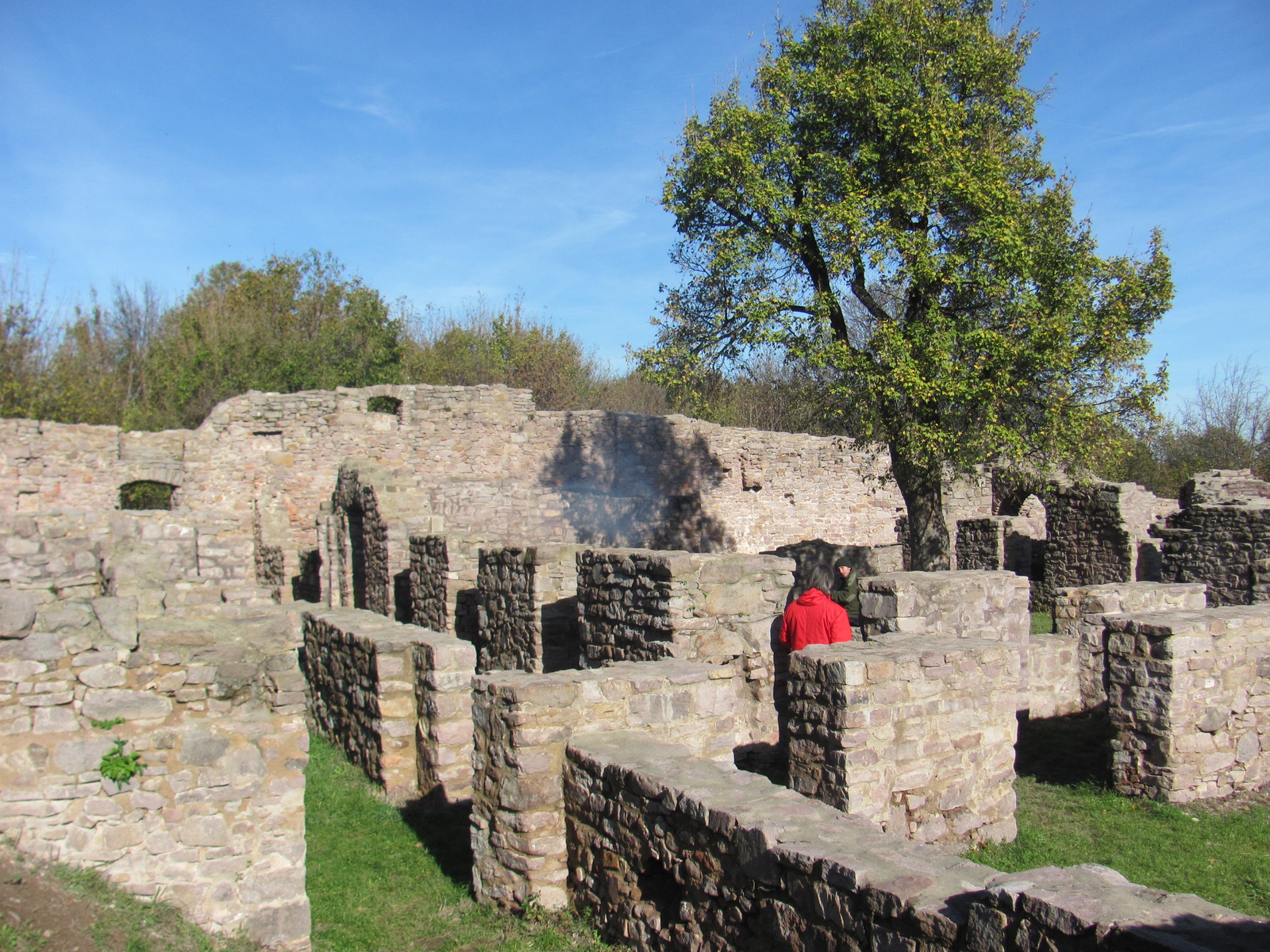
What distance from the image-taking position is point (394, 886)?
5535 mm

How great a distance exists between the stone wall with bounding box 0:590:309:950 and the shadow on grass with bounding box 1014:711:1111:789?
18.1 ft

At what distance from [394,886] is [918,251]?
11442 millimetres

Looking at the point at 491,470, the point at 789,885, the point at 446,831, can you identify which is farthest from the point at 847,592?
the point at 491,470

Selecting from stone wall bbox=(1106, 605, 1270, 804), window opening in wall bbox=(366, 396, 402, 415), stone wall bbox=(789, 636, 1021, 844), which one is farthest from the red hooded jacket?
window opening in wall bbox=(366, 396, 402, 415)

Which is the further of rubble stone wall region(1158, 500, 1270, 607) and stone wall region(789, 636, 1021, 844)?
rubble stone wall region(1158, 500, 1270, 607)

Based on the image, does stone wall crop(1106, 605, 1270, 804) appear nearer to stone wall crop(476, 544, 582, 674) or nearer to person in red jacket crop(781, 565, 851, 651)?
person in red jacket crop(781, 565, 851, 651)

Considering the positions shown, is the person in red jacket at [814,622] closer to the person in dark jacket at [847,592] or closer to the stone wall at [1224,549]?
the person in dark jacket at [847,592]

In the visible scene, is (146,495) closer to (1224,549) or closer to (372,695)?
(372,695)

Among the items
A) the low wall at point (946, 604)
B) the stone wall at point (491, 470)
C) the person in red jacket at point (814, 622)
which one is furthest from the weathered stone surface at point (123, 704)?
the stone wall at point (491, 470)

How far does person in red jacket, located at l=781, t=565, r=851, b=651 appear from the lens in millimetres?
6773

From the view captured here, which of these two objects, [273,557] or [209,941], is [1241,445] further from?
[209,941]

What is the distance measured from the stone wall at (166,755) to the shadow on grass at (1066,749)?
5.52 meters

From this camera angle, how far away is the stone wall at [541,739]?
4.84m

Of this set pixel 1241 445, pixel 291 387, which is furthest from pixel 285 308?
pixel 1241 445
